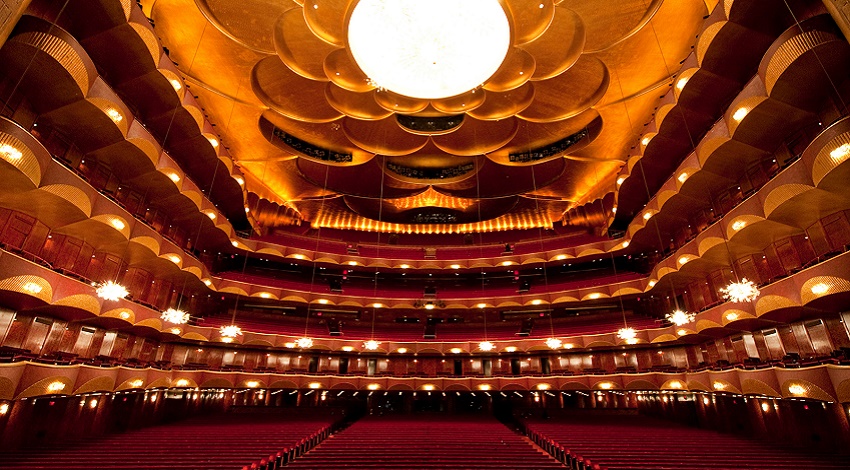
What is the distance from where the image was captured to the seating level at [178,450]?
861 centimetres

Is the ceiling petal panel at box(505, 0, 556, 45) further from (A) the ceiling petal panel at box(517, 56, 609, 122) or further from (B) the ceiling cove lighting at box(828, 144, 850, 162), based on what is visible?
(B) the ceiling cove lighting at box(828, 144, 850, 162)

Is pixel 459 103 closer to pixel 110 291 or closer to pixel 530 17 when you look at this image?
pixel 530 17

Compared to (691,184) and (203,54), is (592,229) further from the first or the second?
(203,54)

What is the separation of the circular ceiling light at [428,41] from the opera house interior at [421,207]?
0.08 m

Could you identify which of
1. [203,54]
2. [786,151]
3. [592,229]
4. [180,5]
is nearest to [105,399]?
[203,54]

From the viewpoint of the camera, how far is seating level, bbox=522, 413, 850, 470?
8750 millimetres

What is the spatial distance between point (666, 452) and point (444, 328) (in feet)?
53.6

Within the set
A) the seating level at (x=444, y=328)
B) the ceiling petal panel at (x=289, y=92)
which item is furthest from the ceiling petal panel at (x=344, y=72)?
the seating level at (x=444, y=328)


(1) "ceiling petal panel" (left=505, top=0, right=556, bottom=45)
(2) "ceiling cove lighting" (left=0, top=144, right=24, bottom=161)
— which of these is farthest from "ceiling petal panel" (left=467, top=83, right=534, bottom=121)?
(2) "ceiling cove lighting" (left=0, top=144, right=24, bottom=161)

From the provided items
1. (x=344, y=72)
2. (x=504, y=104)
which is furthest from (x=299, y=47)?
(x=504, y=104)

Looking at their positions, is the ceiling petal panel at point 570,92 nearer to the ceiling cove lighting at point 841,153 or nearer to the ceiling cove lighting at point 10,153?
the ceiling cove lighting at point 841,153

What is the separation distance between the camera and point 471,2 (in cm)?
985

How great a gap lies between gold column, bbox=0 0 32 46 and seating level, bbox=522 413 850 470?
1328cm

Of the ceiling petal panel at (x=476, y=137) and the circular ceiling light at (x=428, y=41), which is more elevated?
the ceiling petal panel at (x=476, y=137)
